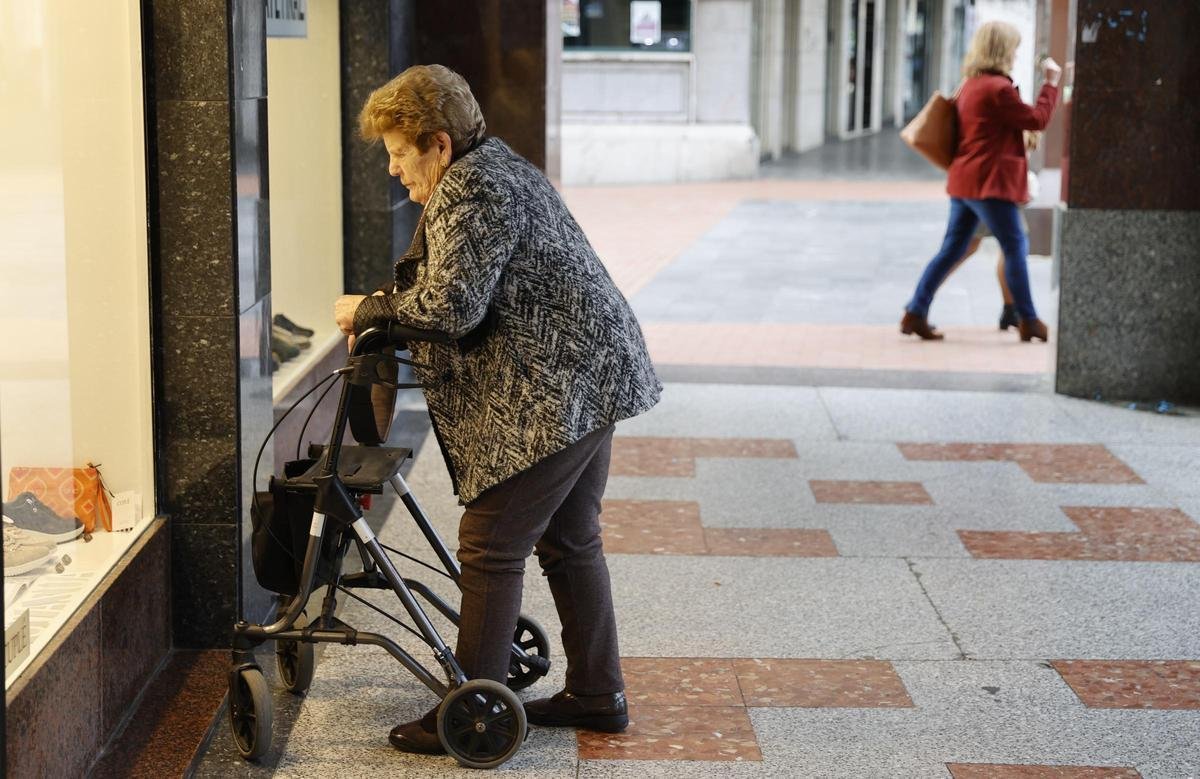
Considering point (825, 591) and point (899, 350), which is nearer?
point (825, 591)

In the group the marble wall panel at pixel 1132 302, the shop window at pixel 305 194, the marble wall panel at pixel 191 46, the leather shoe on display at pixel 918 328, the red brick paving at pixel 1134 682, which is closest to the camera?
the marble wall panel at pixel 191 46

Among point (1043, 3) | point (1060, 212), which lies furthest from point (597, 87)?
point (1060, 212)

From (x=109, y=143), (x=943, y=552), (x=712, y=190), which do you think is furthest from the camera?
(x=712, y=190)

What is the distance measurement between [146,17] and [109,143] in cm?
35

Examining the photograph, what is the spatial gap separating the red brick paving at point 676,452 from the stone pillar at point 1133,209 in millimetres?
1871

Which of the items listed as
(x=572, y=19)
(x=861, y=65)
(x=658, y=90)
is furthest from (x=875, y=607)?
(x=861, y=65)

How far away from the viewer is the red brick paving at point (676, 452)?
7.19m

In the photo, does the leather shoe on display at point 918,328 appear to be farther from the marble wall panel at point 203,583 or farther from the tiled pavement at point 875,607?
the marble wall panel at point 203,583

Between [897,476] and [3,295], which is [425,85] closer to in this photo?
[3,295]

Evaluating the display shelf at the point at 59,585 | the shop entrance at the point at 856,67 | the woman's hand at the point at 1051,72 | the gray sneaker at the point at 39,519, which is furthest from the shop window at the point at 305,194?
the shop entrance at the point at 856,67

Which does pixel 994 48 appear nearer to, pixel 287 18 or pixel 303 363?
pixel 287 18

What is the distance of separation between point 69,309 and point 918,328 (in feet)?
22.8

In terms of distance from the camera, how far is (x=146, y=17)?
4438 mm

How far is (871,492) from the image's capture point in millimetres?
6809
